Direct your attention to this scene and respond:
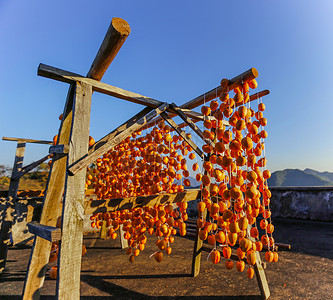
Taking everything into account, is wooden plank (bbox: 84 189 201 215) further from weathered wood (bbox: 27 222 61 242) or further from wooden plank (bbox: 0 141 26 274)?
wooden plank (bbox: 0 141 26 274)

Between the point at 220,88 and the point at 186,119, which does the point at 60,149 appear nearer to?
the point at 186,119

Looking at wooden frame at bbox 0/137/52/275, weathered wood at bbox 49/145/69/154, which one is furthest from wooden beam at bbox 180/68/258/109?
wooden frame at bbox 0/137/52/275

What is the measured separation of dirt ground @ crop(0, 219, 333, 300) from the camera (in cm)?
264

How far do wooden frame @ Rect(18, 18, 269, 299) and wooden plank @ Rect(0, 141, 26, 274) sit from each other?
244 cm

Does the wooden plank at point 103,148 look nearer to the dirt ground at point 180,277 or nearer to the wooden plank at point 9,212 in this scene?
the dirt ground at point 180,277

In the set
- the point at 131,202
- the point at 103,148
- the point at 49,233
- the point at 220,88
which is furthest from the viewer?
the point at 220,88

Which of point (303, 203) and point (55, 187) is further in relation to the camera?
point (303, 203)

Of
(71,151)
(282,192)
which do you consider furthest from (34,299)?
(282,192)

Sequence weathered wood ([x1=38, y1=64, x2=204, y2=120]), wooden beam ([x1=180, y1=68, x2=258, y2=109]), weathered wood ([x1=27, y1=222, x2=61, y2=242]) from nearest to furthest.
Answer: weathered wood ([x1=27, y1=222, x2=61, y2=242]) → weathered wood ([x1=38, y1=64, x2=204, y2=120]) → wooden beam ([x1=180, y1=68, x2=258, y2=109])

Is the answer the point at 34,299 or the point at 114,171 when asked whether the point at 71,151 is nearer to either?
the point at 34,299

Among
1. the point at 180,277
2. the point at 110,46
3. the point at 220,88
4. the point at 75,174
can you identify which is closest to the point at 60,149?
the point at 75,174

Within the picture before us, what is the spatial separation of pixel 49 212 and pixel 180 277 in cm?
232

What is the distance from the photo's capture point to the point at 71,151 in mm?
1880

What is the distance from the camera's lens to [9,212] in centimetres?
374
